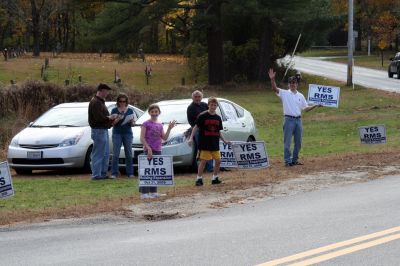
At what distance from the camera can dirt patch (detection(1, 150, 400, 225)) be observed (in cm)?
1051

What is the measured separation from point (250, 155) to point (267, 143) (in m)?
7.87

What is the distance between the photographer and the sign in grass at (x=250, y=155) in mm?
14230

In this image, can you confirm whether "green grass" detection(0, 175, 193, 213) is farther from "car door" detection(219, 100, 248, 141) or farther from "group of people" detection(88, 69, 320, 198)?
"car door" detection(219, 100, 248, 141)

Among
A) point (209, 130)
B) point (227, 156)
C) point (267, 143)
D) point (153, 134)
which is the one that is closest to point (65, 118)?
point (227, 156)

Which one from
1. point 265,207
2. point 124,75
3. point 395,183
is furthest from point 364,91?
point 265,207

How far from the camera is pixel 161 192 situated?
12719 millimetres

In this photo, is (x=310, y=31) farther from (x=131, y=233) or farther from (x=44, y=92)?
(x=131, y=233)

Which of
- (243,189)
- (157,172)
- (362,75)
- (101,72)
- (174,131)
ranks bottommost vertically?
(362,75)

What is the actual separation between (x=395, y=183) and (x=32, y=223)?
6305mm

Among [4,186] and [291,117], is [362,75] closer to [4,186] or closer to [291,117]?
[291,117]

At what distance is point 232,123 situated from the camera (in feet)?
55.3

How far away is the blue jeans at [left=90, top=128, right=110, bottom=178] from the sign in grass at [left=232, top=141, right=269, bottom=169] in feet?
7.99

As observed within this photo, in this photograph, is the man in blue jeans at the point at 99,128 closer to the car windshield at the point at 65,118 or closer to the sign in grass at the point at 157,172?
the car windshield at the point at 65,118

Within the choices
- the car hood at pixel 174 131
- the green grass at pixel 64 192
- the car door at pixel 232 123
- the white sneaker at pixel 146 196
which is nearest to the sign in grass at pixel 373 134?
the car door at pixel 232 123
